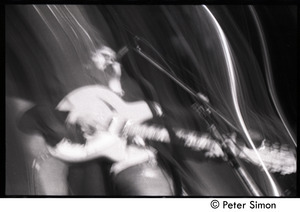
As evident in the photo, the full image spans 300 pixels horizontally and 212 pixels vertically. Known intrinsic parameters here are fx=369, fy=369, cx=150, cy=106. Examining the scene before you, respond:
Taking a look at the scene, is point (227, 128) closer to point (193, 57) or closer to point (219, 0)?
point (193, 57)

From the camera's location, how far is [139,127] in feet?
5.40

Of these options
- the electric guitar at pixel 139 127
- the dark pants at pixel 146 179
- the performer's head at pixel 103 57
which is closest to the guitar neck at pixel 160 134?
the electric guitar at pixel 139 127

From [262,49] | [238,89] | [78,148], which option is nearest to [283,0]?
[262,49]

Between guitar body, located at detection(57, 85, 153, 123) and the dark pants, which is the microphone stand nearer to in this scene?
guitar body, located at detection(57, 85, 153, 123)

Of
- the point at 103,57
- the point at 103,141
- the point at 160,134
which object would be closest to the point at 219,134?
the point at 160,134

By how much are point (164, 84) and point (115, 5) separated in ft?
1.37

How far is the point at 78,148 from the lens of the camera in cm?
163

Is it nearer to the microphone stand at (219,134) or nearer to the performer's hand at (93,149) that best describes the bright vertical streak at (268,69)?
the microphone stand at (219,134)

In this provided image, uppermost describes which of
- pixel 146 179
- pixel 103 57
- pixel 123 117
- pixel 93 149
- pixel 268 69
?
pixel 103 57

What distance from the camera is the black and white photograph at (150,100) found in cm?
163

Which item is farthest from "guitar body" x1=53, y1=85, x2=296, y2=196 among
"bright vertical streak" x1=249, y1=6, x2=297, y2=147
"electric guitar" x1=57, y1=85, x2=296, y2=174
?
"bright vertical streak" x1=249, y1=6, x2=297, y2=147

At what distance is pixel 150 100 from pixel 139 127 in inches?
5.1

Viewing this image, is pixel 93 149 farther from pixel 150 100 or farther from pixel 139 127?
pixel 150 100

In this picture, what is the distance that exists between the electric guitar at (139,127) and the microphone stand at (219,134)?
0.10ft
